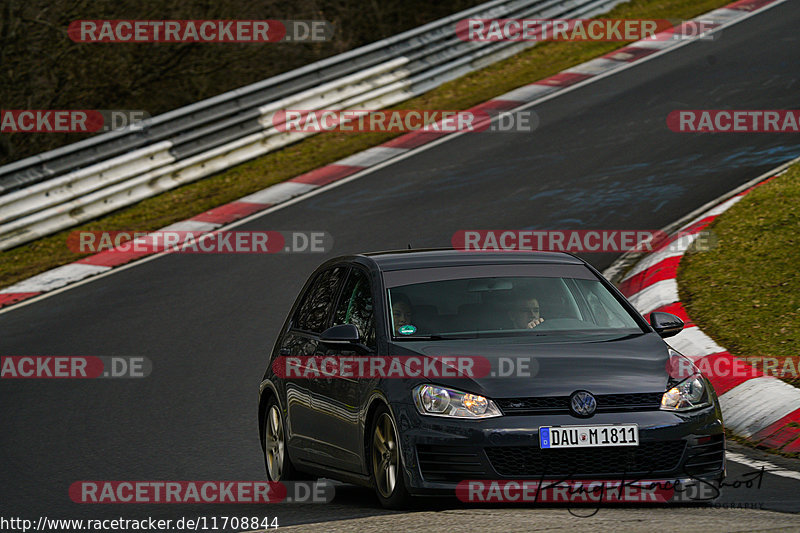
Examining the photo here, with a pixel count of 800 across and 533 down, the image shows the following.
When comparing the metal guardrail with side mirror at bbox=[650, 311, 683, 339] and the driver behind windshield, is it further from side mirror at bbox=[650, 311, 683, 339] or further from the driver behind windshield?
side mirror at bbox=[650, 311, 683, 339]

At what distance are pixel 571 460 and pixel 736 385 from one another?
3320mm

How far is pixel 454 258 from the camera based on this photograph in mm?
8188

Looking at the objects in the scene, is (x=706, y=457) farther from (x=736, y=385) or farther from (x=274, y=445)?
(x=274, y=445)

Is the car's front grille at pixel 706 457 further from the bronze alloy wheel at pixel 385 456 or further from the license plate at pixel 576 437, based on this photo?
the bronze alloy wheel at pixel 385 456

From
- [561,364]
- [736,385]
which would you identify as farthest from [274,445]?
[736,385]

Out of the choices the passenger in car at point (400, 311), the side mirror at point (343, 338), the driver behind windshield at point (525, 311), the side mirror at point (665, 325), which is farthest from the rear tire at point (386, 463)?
the side mirror at point (665, 325)

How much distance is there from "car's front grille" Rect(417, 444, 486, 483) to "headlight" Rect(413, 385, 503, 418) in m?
0.18

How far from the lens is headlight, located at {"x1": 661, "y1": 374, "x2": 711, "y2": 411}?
22.3ft

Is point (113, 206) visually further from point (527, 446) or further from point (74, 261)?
point (527, 446)

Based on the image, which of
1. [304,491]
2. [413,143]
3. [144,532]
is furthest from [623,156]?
[144,532]

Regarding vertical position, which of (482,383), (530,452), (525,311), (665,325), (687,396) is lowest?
(530,452)

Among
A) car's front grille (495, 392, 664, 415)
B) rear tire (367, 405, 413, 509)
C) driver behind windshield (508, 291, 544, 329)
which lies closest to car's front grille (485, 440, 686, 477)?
car's front grille (495, 392, 664, 415)

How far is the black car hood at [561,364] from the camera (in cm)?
671

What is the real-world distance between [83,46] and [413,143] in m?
5.93
